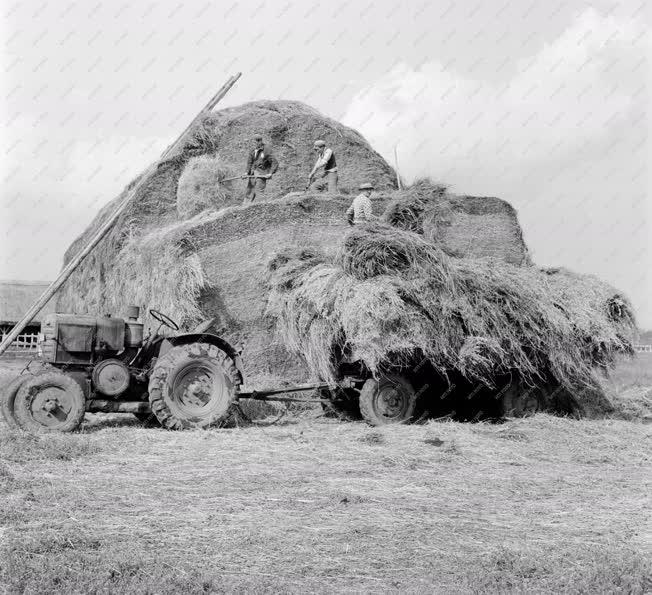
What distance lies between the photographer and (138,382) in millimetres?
10258

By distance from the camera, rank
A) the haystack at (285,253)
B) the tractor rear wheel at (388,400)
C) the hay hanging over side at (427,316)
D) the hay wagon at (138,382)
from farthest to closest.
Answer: the tractor rear wheel at (388,400)
the haystack at (285,253)
the hay hanging over side at (427,316)
the hay wagon at (138,382)

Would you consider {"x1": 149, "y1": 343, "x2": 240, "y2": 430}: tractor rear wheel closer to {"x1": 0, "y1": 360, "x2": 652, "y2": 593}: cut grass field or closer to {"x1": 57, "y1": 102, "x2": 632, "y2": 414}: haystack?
{"x1": 0, "y1": 360, "x2": 652, "y2": 593}: cut grass field

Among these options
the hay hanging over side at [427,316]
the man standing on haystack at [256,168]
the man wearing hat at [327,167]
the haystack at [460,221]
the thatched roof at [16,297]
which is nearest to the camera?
the hay hanging over side at [427,316]

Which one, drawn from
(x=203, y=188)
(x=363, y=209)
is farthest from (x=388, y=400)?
(x=203, y=188)

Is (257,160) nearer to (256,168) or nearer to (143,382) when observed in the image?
(256,168)

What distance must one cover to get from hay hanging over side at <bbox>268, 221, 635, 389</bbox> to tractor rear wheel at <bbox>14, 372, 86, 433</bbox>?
2.84 metres

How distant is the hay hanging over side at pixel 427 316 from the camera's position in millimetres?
9555

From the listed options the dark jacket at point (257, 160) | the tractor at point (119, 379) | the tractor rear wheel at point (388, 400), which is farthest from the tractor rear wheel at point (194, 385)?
the dark jacket at point (257, 160)

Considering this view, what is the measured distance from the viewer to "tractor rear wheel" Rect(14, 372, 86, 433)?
9.28 metres

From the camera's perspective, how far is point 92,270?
54.8ft

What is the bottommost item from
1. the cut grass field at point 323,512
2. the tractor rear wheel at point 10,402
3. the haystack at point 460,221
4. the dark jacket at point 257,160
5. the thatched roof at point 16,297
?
the cut grass field at point 323,512

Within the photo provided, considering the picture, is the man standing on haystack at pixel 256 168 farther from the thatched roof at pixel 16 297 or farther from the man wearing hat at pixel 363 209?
the thatched roof at pixel 16 297

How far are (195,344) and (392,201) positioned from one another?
17.3ft

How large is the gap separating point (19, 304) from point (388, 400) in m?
27.0
